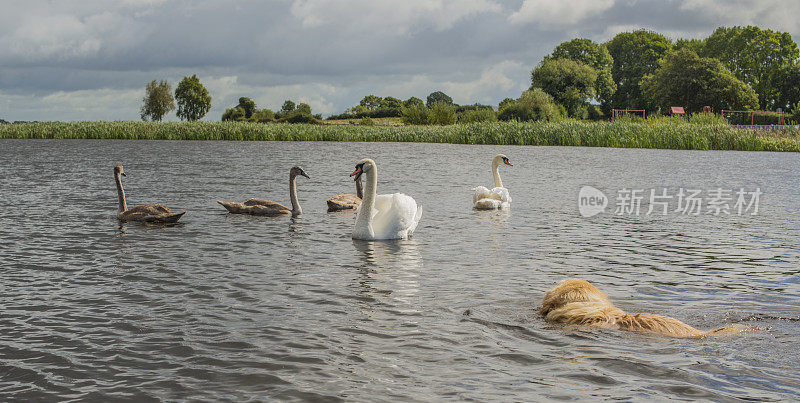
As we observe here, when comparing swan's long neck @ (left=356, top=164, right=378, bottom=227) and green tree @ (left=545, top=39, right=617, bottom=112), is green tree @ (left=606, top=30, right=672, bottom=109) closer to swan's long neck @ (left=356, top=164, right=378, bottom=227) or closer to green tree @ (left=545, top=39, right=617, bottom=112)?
green tree @ (left=545, top=39, right=617, bottom=112)

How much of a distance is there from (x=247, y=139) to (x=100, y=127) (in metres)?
13.7

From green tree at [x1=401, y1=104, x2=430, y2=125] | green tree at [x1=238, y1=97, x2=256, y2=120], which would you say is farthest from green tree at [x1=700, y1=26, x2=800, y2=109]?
green tree at [x1=238, y1=97, x2=256, y2=120]

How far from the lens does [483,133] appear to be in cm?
5556

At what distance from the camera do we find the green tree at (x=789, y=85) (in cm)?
8494

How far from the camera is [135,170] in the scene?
28.9m

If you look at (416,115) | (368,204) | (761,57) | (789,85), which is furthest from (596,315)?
(761,57)

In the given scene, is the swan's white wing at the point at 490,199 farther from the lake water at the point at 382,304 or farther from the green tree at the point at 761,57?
the green tree at the point at 761,57

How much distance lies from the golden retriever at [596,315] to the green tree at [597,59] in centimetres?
9864

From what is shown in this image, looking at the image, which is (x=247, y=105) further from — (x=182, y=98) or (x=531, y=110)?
(x=531, y=110)

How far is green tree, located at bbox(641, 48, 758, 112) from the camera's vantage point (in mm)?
79000

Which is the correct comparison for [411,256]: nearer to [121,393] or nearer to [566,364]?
[566,364]

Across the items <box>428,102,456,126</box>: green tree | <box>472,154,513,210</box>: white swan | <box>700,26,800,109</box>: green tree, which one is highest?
<box>700,26,800,109</box>: green tree

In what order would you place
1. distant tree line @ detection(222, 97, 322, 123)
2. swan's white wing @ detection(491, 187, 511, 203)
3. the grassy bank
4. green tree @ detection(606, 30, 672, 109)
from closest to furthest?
swan's white wing @ detection(491, 187, 511, 203), the grassy bank, distant tree line @ detection(222, 97, 322, 123), green tree @ detection(606, 30, 672, 109)

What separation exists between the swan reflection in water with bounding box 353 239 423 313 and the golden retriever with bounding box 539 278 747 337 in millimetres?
1518
